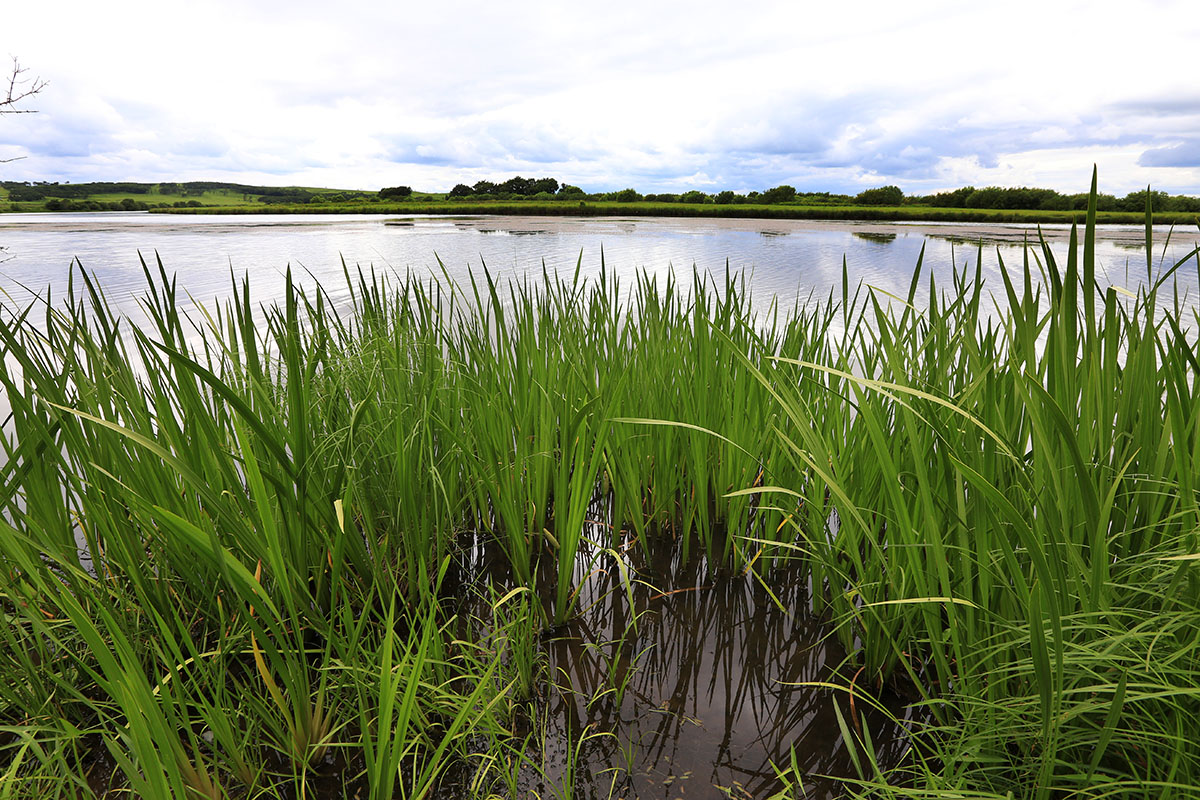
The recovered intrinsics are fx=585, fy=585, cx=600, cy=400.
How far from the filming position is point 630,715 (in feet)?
3.87

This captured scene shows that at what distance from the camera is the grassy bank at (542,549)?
2.68 ft

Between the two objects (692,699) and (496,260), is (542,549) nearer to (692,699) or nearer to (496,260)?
(692,699)

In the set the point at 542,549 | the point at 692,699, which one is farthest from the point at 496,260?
the point at 692,699

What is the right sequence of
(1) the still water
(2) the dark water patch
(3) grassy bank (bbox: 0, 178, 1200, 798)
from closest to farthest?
1. (3) grassy bank (bbox: 0, 178, 1200, 798)
2. (2) the dark water patch
3. (1) the still water

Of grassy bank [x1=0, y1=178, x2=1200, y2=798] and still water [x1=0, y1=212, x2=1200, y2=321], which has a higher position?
still water [x1=0, y1=212, x2=1200, y2=321]

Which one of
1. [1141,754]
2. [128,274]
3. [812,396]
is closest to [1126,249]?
[812,396]

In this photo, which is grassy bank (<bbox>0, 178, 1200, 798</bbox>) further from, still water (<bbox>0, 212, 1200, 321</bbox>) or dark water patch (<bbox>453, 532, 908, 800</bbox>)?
still water (<bbox>0, 212, 1200, 321</bbox>)

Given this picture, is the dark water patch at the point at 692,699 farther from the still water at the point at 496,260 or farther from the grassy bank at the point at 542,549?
the still water at the point at 496,260

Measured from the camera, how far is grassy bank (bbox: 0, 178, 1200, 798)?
0.82 m

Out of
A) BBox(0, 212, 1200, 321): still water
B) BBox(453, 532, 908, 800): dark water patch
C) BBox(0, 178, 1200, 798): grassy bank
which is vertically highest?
BBox(0, 212, 1200, 321): still water

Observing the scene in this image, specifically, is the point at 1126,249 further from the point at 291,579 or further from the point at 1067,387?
the point at 291,579

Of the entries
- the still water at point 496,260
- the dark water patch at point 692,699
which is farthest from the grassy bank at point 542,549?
the still water at point 496,260

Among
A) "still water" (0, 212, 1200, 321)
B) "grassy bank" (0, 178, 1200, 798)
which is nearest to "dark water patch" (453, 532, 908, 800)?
"grassy bank" (0, 178, 1200, 798)

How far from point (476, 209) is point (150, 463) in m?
29.0
